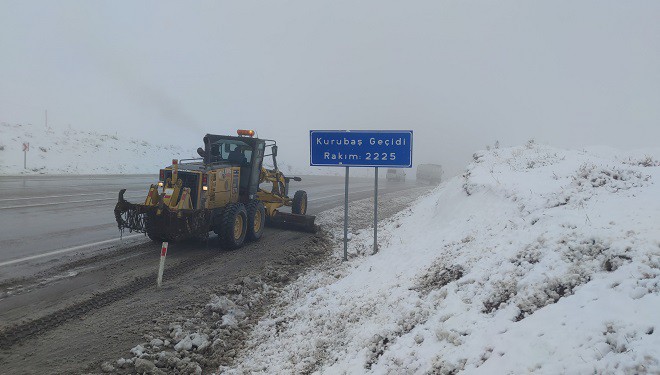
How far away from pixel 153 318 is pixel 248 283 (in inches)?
78.6

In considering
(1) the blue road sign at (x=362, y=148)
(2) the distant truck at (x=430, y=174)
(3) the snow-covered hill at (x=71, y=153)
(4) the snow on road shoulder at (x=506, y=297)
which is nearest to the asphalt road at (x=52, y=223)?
(4) the snow on road shoulder at (x=506, y=297)

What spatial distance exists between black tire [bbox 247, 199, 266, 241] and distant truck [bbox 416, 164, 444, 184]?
122 feet

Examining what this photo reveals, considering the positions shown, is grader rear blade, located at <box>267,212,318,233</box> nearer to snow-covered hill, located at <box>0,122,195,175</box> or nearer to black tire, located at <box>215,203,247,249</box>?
black tire, located at <box>215,203,247,249</box>

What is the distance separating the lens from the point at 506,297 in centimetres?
407

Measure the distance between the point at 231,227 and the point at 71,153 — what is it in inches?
1015

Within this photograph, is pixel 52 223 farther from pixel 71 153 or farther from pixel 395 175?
pixel 395 175

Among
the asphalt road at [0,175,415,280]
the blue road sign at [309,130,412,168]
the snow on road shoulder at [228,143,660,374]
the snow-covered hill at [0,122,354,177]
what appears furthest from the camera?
the snow-covered hill at [0,122,354,177]

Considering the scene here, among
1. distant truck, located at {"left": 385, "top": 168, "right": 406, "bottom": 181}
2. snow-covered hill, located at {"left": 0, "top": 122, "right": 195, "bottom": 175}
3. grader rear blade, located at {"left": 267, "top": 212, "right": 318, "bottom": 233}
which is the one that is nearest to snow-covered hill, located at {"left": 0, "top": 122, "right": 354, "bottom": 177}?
snow-covered hill, located at {"left": 0, "top": 122, "right": 195, "bottom": 175}

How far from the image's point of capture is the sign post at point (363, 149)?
344 inches

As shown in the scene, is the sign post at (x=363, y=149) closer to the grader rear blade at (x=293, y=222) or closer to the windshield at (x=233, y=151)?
the windshield at (x=233, y=151)

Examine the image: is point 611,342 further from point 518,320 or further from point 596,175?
point 596,175

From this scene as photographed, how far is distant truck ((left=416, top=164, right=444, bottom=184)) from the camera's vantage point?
152 ft

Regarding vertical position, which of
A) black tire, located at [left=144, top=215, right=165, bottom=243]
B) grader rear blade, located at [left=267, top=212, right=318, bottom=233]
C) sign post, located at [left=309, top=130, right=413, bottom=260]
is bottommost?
grader rear blade, located at [left=267, top=212, right=318, bottom=233]

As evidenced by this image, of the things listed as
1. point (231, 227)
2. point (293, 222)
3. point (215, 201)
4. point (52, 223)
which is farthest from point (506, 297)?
point (52, 223)
